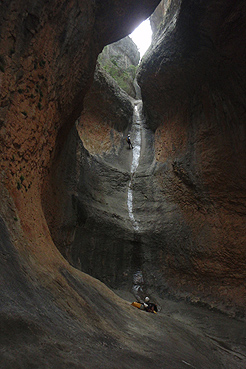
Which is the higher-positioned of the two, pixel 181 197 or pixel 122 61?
pixel 122 61

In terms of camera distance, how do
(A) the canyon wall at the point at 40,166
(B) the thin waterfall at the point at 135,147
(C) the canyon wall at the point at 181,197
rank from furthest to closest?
(B) the thin waterfall at the point at 135,147 → (C) the canyon wall at the point at 181,197 → (A) the canyon wall at the point at 40,166

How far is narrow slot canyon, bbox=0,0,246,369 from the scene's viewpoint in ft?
12.4

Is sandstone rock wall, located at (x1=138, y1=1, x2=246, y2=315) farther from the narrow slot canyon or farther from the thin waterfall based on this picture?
the thin waterfall

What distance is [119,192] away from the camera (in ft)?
46.7

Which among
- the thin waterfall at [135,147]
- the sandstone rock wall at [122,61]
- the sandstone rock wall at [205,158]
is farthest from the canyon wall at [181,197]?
the sandstone rock wall at [122,61]

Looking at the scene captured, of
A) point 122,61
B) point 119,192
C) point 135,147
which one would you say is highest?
point 122,61

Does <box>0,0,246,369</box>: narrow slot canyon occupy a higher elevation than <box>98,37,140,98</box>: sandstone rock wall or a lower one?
lower

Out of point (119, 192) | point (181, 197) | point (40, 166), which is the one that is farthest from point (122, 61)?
point (40, 166)

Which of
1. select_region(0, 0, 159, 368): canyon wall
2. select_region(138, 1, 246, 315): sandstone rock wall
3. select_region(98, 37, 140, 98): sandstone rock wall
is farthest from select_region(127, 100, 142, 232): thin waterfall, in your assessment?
select_region(0, 0, 159, 368): canyon wall

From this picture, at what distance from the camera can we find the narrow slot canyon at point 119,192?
378 centimetres

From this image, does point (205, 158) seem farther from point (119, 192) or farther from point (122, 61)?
point (122, 61)

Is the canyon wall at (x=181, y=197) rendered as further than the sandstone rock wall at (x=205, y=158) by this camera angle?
Yes

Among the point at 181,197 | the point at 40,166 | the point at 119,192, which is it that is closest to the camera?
the point at 40,166

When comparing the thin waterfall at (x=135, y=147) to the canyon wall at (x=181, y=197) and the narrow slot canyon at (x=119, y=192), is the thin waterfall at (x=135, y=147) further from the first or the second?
the canyon wall at (x=181, y=197)
